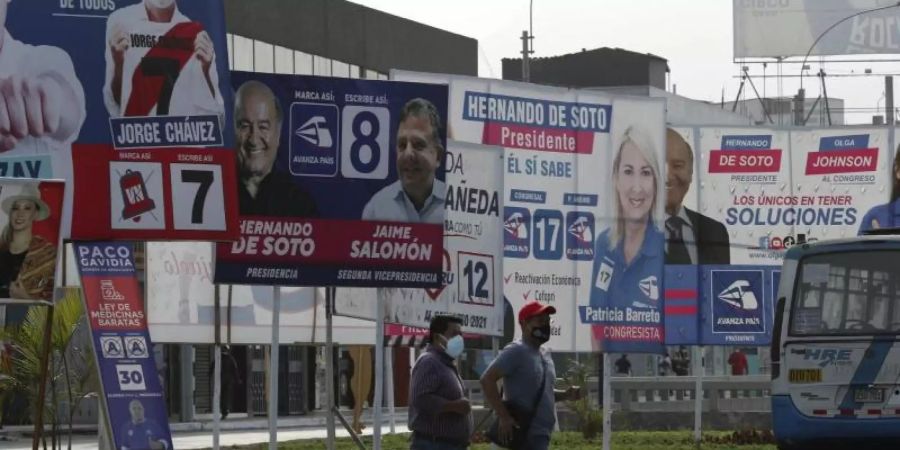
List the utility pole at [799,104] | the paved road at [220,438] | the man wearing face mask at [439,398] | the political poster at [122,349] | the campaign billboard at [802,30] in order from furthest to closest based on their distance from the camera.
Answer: the campaign billboard at [802,30] < the utility pole at [799,104] < the paved road at [220,438] < the political poster at [122,349] < the man wearing face mask at [439,398]

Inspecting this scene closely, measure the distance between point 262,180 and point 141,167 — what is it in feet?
6.09

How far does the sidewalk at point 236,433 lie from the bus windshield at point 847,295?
1078 cm

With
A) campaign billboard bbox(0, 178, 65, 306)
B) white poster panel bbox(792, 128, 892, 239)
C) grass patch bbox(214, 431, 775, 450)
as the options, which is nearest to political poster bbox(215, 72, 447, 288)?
campaign billboard bbox(0, 178, 65, 306)

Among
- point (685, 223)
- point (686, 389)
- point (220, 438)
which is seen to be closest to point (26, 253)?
point (685, 223)

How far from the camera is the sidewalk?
31859 millimetres

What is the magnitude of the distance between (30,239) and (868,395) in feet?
29.3

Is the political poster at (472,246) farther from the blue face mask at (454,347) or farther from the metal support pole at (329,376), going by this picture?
the blue face mask at (454,347)

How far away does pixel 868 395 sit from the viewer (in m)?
20.4

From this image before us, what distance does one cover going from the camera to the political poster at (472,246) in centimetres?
2175

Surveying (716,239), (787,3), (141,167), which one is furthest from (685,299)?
(787,3)

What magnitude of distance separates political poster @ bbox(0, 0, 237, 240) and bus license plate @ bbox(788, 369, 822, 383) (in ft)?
22.2

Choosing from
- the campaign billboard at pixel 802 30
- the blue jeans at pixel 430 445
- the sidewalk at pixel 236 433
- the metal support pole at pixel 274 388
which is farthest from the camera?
the campaign billboard at pixel 802 30

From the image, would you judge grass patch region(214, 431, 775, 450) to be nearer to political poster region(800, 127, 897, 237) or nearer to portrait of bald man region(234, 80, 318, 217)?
political poster region(800, 127, 897, 237)

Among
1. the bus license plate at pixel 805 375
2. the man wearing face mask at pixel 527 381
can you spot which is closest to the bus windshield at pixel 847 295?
the bus license plate at pixel 805 375
